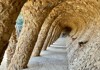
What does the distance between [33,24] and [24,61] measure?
5.02ft

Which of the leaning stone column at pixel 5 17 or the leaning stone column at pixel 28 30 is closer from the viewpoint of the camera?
the leaning stone column at pixel 5 17

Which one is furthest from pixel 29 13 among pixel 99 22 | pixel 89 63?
pixel 99 22

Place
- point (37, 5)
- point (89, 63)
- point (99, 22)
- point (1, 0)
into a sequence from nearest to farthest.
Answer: point (1, 0), point (89, 63), point (37, 5), point (99, 22)

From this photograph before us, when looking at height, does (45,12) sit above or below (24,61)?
above

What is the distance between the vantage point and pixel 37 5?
30.4 feet

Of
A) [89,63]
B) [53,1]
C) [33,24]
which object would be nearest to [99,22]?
[53,1]

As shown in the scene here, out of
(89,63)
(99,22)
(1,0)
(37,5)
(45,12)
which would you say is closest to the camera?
(1,0)

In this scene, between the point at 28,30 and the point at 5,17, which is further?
the point at 28,30

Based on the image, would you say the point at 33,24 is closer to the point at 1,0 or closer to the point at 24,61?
the point at 24,61

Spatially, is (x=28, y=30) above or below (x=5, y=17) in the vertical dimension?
below

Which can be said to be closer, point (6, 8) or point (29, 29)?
point (6, 8)

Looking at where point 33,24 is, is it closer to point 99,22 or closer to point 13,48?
point 13,48

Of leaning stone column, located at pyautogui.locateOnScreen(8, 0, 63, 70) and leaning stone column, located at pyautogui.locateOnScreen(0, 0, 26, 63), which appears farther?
leaning stone column, located at pyautogui.locateOnScreen(8, 0, 63, 70)

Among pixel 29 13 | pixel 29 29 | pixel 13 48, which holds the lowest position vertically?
pixel 13 48
